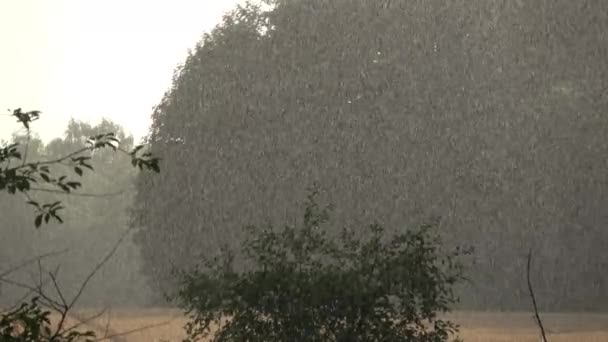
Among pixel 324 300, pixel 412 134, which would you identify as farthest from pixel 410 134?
pixel 324 300

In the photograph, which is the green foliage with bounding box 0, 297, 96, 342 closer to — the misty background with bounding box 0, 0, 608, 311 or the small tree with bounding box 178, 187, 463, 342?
the small tree with bounding box 178, 187, 463, 342

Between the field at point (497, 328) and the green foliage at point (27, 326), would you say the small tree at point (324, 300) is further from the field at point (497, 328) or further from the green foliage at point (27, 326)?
the field at point (497, 328)

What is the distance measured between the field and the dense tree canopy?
15.5ft

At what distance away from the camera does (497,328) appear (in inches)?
1212

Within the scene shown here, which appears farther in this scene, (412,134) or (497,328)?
(412,134)

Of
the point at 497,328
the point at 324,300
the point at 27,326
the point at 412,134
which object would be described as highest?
the point at 412,134

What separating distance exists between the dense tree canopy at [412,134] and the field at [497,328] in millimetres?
4733

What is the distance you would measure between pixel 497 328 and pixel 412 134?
13.8 metres

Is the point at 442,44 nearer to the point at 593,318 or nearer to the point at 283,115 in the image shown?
the point at 283,115

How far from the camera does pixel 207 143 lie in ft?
147

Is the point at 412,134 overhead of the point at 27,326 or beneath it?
overhead

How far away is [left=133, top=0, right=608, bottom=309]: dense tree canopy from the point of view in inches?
1666

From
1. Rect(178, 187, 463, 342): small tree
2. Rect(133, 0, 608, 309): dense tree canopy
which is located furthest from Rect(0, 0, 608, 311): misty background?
Rect(178, 187, 463, 342): small tree

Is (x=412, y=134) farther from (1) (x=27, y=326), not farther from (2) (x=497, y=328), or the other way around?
(1) (x=27, y=326)
